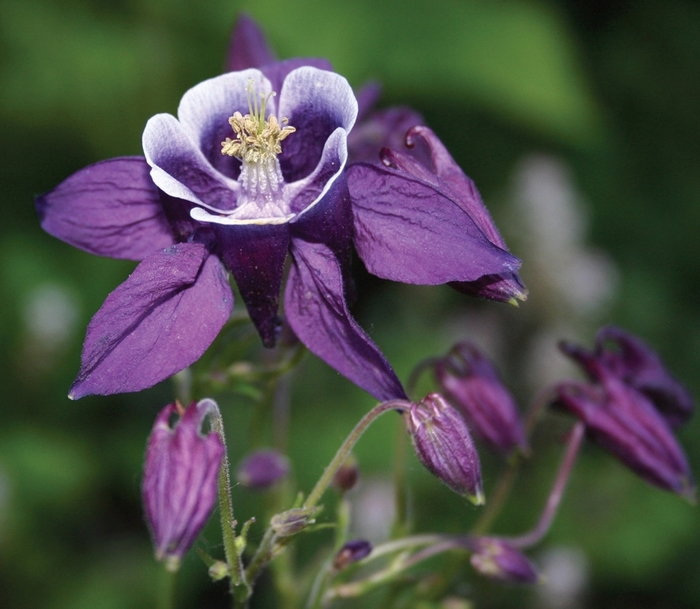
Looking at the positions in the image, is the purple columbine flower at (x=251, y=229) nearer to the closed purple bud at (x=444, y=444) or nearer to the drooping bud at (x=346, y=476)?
the closed purple bud at (x=444, y=444)

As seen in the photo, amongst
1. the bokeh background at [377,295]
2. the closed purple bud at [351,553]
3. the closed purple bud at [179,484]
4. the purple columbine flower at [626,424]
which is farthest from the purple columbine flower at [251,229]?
the bokeh background at [377,295]

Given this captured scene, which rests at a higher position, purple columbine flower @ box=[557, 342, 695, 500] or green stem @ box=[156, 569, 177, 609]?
purple columbine flower @ box=[557, 342, 695, 500]

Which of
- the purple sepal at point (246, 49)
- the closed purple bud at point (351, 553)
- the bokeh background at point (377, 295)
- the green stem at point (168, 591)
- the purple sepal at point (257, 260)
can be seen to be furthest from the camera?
the bokeh background at point (377, 295)

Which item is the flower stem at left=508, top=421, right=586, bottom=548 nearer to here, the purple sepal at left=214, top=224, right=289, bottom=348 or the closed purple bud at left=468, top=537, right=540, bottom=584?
the closed purple bud at left=468, top=537, right=540, bottom=584

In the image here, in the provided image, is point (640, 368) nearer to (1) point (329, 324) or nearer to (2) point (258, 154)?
(1) point (329, 324)

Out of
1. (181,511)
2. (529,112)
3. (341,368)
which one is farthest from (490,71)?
(181,511)

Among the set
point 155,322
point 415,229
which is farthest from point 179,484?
point 415,229

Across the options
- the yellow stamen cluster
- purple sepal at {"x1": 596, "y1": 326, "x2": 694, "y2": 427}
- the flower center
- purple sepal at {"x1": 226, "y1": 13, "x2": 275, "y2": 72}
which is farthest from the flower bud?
purple sepal at {"x1": 226, "y1": 13, "x2": 275, "y2": 72}
